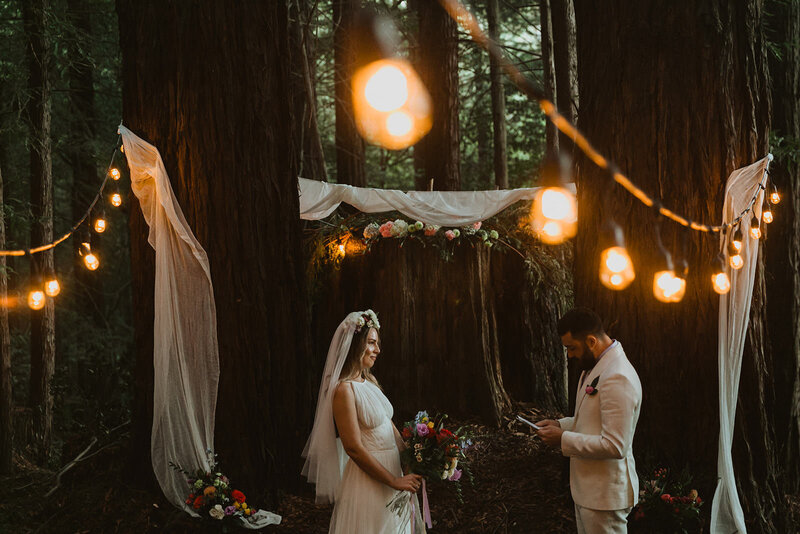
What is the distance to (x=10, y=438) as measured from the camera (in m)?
7.94

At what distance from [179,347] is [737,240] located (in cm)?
470

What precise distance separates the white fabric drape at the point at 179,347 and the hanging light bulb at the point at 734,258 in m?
4.31

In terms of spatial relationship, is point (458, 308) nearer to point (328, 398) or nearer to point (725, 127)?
point (725, 127)

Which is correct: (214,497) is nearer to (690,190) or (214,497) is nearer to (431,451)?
(431,451)

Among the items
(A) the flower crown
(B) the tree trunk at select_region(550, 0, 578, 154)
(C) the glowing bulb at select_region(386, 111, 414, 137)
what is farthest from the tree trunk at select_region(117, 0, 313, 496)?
(C) the glowing bulb at select_region(386, 111, 414, 137)

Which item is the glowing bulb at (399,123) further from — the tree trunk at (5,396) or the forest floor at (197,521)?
the forest floor at (197,521)

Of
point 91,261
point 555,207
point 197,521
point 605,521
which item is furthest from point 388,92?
point 605,521

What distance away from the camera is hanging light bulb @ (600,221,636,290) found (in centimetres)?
591

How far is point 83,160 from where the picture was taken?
47.3ft

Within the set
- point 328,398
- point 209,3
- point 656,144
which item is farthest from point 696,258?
point 209,3

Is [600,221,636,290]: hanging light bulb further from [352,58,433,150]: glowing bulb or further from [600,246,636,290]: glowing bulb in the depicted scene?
[352,58,433,150]: glowing bulb

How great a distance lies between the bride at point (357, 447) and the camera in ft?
14.4

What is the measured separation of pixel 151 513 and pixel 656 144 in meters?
5.41

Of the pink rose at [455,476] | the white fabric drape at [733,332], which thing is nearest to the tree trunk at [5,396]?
the pink rose at [455,476]
